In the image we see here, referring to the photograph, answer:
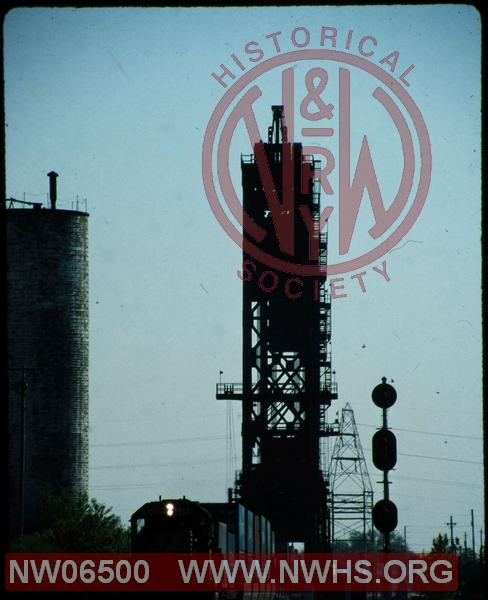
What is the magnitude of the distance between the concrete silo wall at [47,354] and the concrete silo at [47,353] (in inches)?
2.6

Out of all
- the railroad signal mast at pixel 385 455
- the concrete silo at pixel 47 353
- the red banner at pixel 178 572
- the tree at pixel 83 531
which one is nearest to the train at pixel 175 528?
the red banner at pixel 178 572

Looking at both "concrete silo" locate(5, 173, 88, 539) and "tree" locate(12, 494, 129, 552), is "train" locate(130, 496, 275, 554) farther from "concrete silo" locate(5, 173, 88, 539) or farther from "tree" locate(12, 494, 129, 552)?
"concrete silo" locate(5, 173, 88, 539)

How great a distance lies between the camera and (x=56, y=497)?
7700 centimetres

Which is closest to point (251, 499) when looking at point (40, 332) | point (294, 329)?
point (294, 329)

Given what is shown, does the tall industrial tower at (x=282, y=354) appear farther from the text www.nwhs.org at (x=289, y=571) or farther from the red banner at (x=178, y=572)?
the red banner at (x=178, y=572)

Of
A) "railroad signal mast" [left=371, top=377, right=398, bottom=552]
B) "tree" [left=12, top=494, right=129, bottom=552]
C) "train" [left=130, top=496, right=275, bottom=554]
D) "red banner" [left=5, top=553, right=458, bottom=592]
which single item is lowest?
"tree" [left=12, top=494, right=129, bottom=552]

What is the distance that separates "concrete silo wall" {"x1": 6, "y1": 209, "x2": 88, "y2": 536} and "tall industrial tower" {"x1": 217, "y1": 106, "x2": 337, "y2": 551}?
18.5 m

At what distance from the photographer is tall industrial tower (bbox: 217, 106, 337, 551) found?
6175cm

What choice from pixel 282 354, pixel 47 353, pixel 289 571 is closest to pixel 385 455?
pixel 289 571

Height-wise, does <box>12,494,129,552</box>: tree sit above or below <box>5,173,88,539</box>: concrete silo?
below

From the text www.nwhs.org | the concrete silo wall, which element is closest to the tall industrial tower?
the text www.nwhs.org

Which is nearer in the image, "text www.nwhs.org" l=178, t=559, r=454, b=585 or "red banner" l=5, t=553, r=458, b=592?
"text www.nwhs.org" l=178, t=559, r=454, b=585

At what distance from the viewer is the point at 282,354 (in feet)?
208

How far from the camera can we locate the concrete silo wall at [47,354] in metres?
77.2
